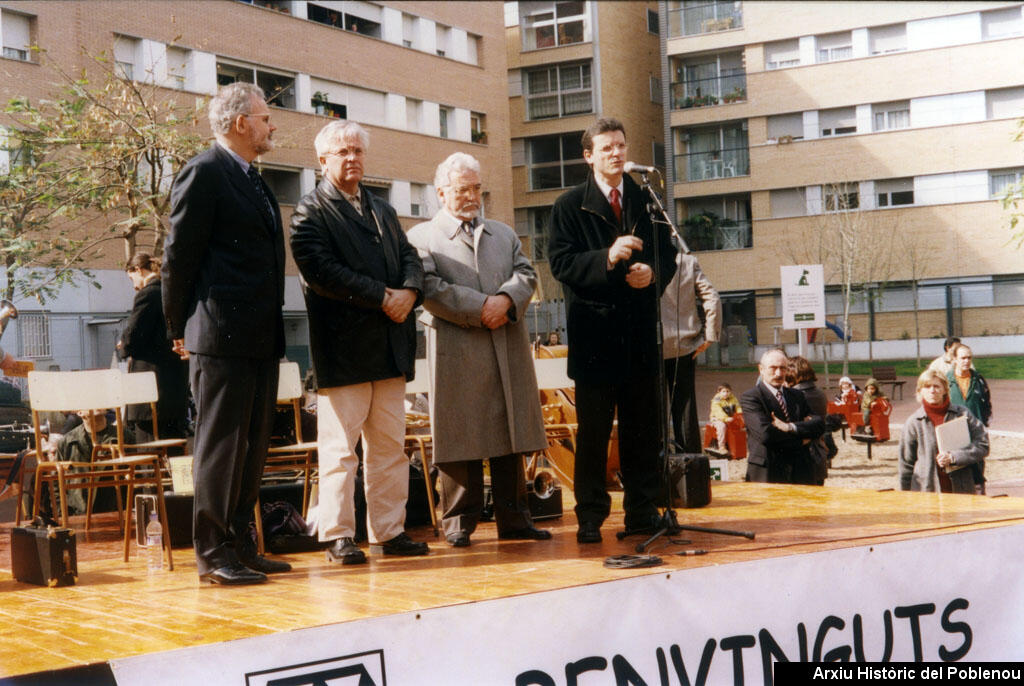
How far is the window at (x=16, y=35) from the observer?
9453mm

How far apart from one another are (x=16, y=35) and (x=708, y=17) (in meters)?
17.5

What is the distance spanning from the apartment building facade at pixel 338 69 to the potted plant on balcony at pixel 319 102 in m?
0.02

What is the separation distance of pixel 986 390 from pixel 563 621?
605cm

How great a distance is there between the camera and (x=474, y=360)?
4406 millimetres

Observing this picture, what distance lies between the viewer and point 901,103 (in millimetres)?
21812

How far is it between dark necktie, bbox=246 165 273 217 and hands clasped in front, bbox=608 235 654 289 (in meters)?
1.20

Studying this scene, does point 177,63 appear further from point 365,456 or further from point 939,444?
point 365,456

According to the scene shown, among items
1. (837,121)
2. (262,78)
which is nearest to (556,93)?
(837,121)

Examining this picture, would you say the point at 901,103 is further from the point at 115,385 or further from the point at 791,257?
the point at 115,385

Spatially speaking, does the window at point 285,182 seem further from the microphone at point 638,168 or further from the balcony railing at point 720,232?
the microphone at point 638,168

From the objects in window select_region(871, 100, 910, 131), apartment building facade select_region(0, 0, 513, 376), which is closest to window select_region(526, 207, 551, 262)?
apartment building facade select_region(0, 0, 513, 376)

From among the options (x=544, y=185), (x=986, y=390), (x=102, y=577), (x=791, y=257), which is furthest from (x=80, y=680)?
(x=791, y=257)

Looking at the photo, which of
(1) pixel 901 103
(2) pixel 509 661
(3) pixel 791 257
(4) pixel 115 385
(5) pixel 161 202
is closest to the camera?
(2) pixel 509 661

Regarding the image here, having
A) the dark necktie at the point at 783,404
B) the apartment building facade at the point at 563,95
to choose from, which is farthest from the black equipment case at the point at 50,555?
the apartment building facade at the point at 563,95
